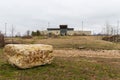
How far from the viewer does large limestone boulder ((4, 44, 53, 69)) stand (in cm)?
1466

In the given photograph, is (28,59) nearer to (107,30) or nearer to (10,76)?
(10,76)

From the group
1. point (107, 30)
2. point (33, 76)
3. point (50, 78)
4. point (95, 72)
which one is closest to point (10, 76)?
point (33, 76)

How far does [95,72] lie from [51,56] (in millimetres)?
2600

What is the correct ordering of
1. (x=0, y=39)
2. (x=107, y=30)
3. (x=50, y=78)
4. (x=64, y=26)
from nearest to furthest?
(x=50, y=78) < (x=0, y=39) < (x=107, y=30) < (x=64, y=26)

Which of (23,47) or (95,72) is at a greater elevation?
(23,47)

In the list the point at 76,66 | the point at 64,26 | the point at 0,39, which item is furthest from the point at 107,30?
the point at 76,66

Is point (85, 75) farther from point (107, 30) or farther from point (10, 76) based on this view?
point (107, 30)

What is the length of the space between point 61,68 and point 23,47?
7.50ft

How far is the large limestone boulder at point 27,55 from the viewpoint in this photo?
48.1ft

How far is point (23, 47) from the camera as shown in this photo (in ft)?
48.3

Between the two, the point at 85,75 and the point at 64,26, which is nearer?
the point at 85,75

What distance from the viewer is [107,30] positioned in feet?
283

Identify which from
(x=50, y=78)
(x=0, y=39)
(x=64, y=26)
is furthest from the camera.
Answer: (x=64, y=26)

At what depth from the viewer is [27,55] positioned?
48.2 feet
